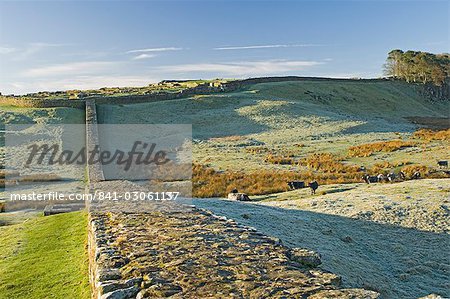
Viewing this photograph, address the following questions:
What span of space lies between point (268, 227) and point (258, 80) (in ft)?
246

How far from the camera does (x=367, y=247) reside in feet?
50.3

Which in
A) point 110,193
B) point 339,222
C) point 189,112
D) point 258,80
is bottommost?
point 339,222

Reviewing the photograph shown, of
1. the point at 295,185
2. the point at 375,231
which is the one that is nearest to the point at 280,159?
the point at 295,185

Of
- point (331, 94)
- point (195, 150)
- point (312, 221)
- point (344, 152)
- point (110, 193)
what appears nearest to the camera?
point (110, 193)

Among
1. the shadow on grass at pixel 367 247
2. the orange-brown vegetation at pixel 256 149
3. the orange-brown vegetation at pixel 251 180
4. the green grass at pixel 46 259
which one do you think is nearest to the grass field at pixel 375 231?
the shadow on grass at pixel 367 247

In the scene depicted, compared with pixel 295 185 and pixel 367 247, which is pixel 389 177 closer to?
pixel 295 185

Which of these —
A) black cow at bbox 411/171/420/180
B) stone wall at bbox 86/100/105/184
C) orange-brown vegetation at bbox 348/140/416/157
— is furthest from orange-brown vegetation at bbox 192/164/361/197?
orange-brown vegetation at bbox 348/140/416/157

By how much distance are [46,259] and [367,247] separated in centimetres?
1039

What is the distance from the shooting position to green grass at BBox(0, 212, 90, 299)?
10.1 metres

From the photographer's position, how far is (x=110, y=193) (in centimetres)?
1472

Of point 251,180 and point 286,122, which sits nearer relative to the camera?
point 251,180

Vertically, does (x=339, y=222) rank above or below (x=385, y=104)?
below

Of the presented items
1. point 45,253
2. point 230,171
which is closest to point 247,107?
point 230,171

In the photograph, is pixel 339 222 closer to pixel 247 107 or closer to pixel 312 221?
pixel 312 221
